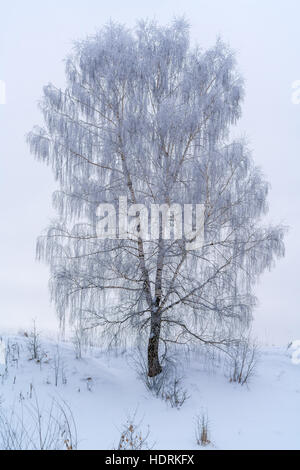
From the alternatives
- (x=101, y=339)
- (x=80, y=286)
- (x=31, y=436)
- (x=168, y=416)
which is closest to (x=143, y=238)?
(x=80, y=286)

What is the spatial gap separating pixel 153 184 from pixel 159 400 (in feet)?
14.7

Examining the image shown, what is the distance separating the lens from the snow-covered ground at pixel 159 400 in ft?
20.1

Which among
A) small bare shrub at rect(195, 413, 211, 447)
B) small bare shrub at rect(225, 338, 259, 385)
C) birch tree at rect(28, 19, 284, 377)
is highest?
birch tree at rect(28, 19, 284, 377)

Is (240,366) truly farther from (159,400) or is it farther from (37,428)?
(37,428)

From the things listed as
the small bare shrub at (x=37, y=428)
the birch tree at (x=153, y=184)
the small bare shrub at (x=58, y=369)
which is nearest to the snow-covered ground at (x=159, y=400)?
the small bare shrub at (x=58, y=369)

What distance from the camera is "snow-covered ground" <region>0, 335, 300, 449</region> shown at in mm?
6133

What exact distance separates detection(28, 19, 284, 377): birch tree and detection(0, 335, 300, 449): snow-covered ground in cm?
95

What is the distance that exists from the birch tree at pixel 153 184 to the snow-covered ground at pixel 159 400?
3.13ft

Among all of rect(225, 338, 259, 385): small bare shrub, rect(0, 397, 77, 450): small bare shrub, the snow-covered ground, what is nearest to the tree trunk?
the snow-covered ground

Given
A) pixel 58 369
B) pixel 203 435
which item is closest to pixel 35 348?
pixel 58 369

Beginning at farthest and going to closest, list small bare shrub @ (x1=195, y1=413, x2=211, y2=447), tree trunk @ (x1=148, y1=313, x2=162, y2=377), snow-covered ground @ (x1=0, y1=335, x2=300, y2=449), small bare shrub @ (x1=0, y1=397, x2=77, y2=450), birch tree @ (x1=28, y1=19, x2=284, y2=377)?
tree trunk @ (x1=148, y1=313, x2=162, y2=377)
birch tree @ (x1=28, y1=19, x2=284, y2=377)
snow-covered ground @ (x1=0, y1=335, x2=300, y2=449)
small bare shrub @ (x1=195, y1=413, x2=211, y2=447)
small bare shrub @ (x1=0, y1=397, x2=77, y2=450)

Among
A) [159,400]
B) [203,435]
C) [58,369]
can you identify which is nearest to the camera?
[203,435]

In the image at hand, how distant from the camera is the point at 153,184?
8297 mm

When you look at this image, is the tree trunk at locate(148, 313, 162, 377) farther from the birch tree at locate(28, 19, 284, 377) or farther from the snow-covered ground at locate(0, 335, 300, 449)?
the snow-covered ground at locate(0, 335, 300, 449)
